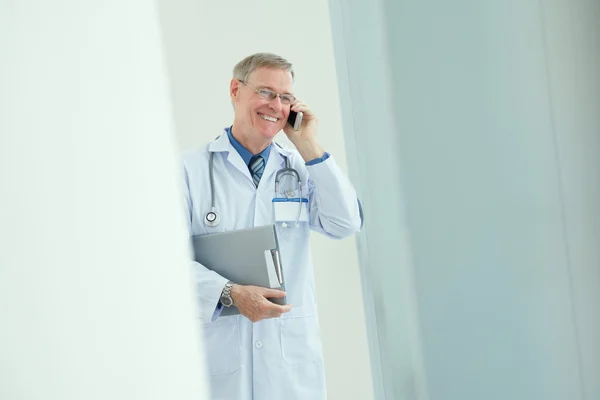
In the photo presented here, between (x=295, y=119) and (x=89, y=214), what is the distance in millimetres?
828

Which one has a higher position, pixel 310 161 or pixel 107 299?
pixel 310 161

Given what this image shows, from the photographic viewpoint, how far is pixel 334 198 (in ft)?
3.31

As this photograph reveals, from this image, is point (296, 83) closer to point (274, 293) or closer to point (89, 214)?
point (274, 293)

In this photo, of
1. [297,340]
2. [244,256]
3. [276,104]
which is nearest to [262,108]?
[276,104]

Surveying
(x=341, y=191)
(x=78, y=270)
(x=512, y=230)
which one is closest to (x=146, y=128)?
(x=78, y=270)

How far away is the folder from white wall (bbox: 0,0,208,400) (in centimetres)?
63

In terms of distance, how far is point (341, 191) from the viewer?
1.00 meters

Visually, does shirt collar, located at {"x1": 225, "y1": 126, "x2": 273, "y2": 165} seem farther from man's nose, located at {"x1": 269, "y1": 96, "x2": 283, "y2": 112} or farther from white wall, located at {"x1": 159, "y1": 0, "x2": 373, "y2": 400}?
white wall, located at {"x1": 159, "y1": 0, "x2": 373, "y2": 400}

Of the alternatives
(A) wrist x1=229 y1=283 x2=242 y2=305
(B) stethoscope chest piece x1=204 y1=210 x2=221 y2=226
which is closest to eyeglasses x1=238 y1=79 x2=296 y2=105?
(B) stethoscope chest piece x1=204 y1=210 x2=221 y2=226

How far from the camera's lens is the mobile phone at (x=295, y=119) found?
107cm

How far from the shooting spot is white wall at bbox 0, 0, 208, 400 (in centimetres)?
25

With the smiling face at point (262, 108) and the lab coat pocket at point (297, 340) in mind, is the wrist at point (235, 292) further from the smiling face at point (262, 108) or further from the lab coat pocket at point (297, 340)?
the smiling face at point (262, 108)

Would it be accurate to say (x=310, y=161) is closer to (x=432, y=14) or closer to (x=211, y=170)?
(x=211, y=170)

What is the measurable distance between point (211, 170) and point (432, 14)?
2.79ft
